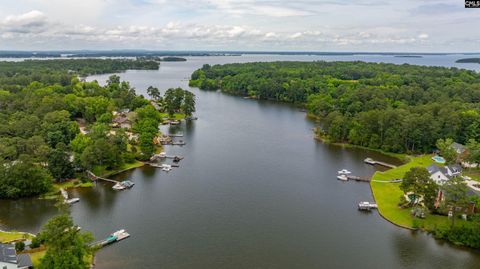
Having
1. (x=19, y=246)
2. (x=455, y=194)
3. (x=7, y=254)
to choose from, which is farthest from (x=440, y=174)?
(x=7, y=254)

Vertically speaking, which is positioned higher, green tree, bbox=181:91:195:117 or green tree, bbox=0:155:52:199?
green tree, bbox=181:91:195:117

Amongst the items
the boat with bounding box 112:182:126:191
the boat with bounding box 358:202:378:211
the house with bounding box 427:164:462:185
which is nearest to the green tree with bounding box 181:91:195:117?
the boat with bounding box 112:182:126:191

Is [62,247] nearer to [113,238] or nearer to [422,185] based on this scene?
[113,238]

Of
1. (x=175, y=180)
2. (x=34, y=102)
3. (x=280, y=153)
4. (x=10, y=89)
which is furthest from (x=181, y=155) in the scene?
(x=10, y=89)

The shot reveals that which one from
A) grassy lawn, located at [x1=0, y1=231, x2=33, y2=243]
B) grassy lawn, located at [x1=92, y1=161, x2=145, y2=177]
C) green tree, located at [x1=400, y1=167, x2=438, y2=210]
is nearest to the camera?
grassy lawn, located at [x1=0, y1=231, x2=33, y2=243]

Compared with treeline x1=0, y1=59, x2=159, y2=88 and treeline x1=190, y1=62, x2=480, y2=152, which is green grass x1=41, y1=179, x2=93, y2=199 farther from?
treeline x1=0, y1=59, x2=159, y2=88

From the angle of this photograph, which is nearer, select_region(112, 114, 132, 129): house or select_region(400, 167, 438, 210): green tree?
select_region(400, 167, 438, 210): green tree

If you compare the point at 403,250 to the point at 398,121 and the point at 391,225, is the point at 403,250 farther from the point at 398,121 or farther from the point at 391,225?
the point at 398,121
